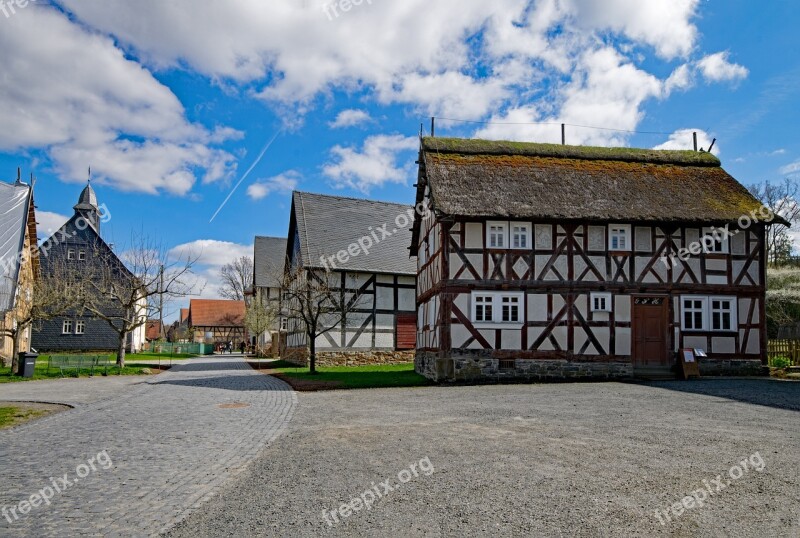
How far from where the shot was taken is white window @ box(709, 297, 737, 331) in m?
22.4

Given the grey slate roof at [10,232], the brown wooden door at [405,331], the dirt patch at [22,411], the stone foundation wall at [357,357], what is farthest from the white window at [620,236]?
the grey slate roof at [10,232]

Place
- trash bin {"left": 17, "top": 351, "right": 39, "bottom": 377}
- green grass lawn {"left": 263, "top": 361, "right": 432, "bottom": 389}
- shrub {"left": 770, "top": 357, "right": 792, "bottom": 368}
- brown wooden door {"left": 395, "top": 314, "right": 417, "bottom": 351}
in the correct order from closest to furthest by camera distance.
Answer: green grass lawn {"left": 263, "top": 361, "right": 432, "bottom": 389}
shrub {"left": 770, "top": 357, "right": 792, "bottom": 368}
trash bin {"left": 17, "top": 351, "right": 39, "bottom": 377}
brown wooden door {"left": 395, "top": 314, "right": 417, "bottom": 351}

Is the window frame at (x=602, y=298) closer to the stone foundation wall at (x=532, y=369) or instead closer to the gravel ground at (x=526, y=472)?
the stone foundation wall at (x=532, y=369)

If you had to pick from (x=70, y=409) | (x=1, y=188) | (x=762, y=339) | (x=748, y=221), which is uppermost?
(x=1, y=188)

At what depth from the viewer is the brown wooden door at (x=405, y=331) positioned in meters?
32.0

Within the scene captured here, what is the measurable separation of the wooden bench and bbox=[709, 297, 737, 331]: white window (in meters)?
25.2

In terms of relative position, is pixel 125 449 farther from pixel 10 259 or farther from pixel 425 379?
pixel 10 259

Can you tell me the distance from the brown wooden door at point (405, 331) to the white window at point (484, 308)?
35.9 ft

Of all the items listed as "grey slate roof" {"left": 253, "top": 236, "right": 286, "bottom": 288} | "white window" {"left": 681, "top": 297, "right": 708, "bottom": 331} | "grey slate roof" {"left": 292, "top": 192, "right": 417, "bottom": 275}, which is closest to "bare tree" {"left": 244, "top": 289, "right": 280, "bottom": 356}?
"grey slate roof" {"left": 253, "top": 236, "right": 286, "bottom": 288}

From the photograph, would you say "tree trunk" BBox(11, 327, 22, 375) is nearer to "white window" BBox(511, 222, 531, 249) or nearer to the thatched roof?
the thatched roof

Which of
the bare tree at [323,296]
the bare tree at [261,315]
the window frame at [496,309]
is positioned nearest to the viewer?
the window frame at [496,309]

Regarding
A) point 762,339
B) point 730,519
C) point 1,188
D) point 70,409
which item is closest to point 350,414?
point 70,409

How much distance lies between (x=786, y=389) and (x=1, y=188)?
4331cm

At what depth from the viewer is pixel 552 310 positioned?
2164 cm
